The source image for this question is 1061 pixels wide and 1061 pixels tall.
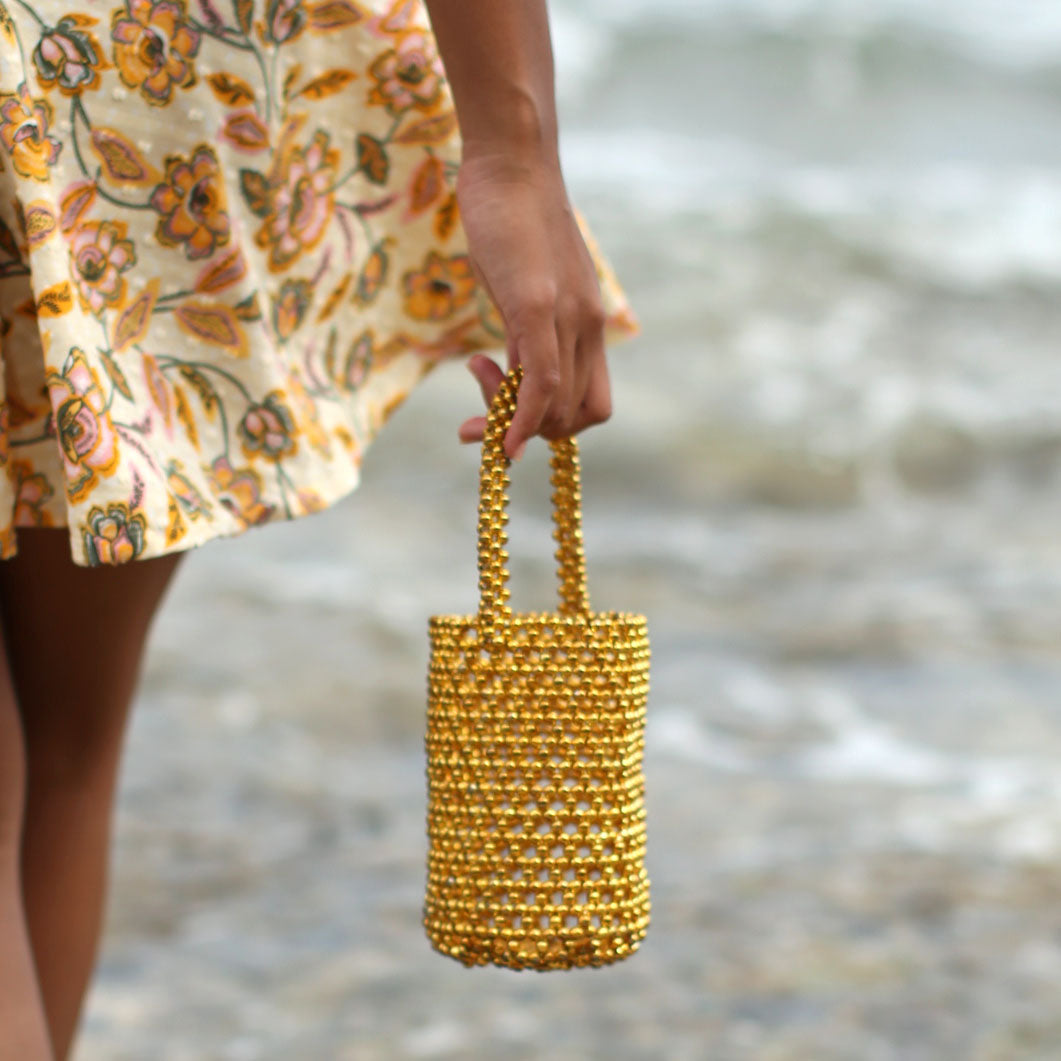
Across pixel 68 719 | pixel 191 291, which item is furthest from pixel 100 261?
pixel 68 719

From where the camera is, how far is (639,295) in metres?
7.85

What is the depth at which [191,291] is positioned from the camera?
1.03 meters

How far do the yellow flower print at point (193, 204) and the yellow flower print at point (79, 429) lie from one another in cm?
15

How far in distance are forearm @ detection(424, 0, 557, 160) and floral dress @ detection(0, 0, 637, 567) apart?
0.50 ft

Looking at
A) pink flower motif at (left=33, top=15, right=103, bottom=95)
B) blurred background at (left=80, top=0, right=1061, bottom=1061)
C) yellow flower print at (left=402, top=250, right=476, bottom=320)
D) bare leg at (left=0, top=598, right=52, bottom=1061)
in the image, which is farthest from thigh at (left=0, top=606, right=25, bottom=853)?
blurred background at (left=80, top=0, right=1061, bottom=1061)

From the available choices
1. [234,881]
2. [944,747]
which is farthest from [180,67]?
[944,747]

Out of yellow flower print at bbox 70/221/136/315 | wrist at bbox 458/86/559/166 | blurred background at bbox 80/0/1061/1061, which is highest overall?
wrist at bbox 458/86/559/166

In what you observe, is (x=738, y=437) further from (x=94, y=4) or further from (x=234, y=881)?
(x=94, y=4)

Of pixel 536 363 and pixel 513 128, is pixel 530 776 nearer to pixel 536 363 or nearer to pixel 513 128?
pixel 536 363

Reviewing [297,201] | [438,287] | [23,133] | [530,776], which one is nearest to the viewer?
[23,133]

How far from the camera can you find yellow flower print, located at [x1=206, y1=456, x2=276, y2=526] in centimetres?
104

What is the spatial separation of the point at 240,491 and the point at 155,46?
292 mm

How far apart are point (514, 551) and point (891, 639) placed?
1.47 metres

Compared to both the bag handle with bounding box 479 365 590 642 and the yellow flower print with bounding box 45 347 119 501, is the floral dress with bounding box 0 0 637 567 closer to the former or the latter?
the yellow flower print with bounding box 45 347 119 501
